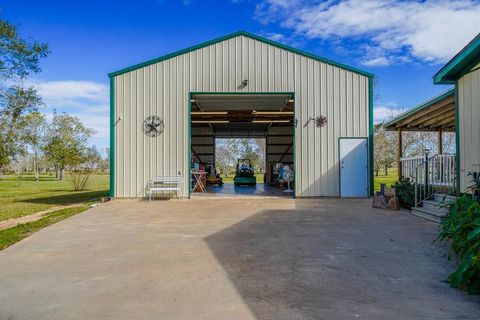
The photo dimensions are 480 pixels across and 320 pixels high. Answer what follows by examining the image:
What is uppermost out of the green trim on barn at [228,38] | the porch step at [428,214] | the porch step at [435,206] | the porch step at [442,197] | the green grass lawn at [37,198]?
the green trim on barn at [228,38]

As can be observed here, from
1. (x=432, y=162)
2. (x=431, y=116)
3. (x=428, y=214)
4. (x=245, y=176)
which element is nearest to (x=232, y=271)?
(x=428, y=214)

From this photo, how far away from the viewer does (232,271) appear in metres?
3.70

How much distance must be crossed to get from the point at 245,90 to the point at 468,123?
6.12 metres

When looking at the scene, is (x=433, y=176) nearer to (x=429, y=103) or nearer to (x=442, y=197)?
(x=442, y=197)

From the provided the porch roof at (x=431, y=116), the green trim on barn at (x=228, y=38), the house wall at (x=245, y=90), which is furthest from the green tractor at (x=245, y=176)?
the green trim on barn at (x=228, y=38)

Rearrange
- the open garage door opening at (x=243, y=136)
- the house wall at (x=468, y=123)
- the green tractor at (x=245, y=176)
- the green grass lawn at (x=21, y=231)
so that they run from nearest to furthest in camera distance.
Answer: the green grass lawn at (x=21, y=231)
the house wall at (x=468, y=123)
the open garage door opening at (x=243, y=136)
the green tractor at (x=245, y=176)

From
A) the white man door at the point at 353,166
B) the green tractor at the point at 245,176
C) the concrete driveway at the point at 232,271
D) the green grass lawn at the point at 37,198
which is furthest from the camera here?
the green tractor at the point at 245,176

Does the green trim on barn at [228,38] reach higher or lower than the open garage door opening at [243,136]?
higher

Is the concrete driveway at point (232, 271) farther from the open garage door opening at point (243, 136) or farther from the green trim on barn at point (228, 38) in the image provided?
the open garage door opening at point (243, 136)

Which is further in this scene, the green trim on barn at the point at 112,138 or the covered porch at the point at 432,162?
the green trim on barn at the point at 112,138

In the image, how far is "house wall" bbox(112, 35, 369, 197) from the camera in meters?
10.7

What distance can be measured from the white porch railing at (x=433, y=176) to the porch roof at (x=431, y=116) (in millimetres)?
1451

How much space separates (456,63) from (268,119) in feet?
39.1

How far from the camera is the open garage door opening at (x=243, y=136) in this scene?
13727 millimetres
